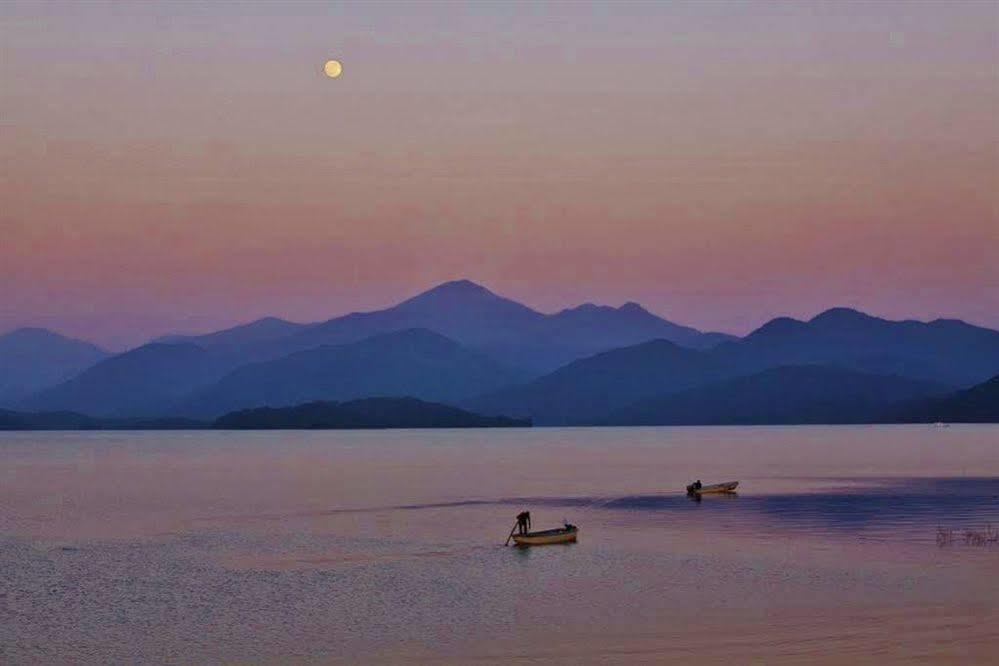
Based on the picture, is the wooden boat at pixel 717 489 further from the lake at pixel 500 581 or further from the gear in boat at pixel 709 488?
the lake at pixel 500 581

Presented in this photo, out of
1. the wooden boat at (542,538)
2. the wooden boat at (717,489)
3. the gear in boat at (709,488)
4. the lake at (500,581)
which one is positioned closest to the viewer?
the lake at (500,581)

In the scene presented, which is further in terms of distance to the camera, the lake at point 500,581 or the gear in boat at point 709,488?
the gear in boat at point 709,488

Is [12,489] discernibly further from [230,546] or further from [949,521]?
[949,521]

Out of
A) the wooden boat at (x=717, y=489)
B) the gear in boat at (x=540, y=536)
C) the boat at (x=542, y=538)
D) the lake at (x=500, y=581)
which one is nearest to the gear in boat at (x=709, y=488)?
the wooden boat at (x=717, y=489)

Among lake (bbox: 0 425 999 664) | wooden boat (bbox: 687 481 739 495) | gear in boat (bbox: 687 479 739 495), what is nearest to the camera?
lake (bbox: 0 425 999 664)

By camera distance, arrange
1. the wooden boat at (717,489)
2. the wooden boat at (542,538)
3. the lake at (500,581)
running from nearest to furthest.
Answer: the lake at (500,581), the wooden boat at (542,538), the wooden boat at (717,489)

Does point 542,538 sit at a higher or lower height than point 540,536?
lower

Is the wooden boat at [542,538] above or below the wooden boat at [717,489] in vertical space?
below

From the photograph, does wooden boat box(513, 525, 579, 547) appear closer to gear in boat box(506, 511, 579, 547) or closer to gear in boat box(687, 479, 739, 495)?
gear in boat box(506, 511, 579, 547)

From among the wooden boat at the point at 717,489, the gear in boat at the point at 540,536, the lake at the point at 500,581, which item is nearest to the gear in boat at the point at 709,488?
the wooden boat at the point at 717,489

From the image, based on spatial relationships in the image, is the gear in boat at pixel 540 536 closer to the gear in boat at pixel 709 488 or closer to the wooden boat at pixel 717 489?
the gear in boat at pixel 709 488

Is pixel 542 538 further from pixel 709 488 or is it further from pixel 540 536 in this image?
pixel 709 488

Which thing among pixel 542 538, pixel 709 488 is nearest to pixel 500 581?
pixel 542 538

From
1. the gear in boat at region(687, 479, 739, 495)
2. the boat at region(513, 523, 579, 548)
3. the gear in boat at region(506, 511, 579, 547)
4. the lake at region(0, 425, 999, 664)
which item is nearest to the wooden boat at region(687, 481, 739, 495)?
the gear in boat at region(687, 479, 739, 495)
